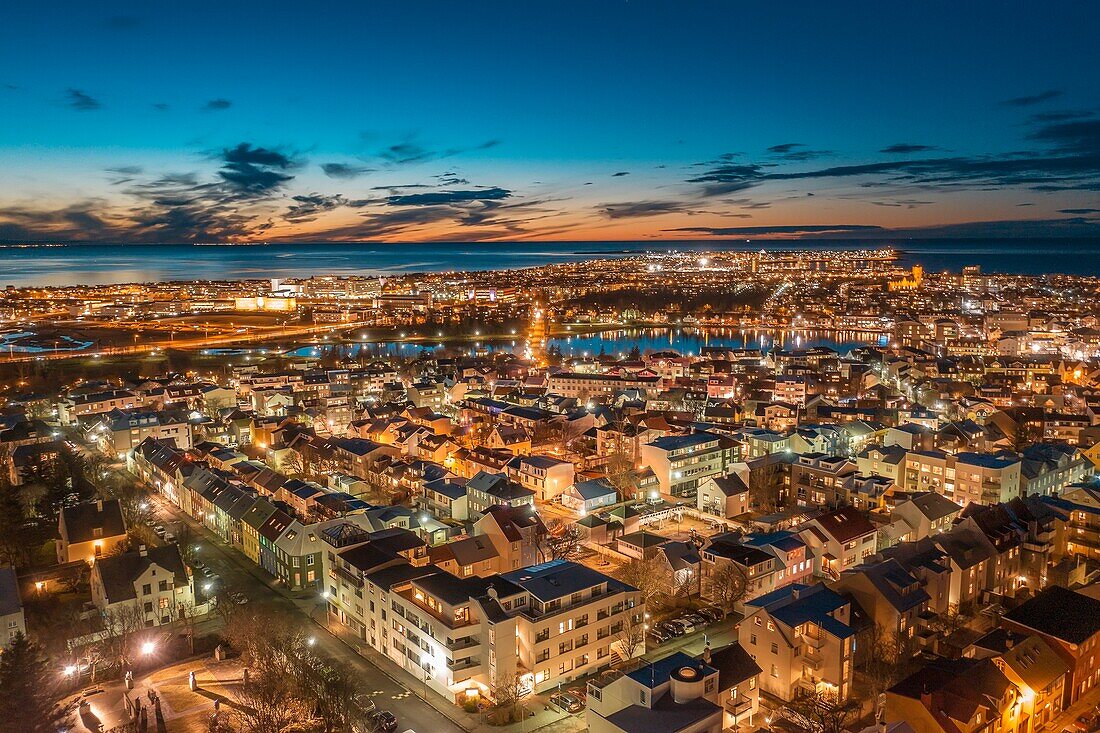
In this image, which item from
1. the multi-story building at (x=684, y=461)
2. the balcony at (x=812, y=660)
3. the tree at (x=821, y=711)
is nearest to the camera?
the tree at (x=821, y=711)

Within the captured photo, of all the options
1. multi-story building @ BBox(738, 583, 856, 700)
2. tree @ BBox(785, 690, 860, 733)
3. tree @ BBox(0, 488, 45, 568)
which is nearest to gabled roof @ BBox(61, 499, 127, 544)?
tree @ BBox(0, 488, 45, 568)

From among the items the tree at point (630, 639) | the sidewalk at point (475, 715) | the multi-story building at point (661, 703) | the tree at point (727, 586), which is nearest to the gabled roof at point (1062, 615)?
the tree at point (727, 586)

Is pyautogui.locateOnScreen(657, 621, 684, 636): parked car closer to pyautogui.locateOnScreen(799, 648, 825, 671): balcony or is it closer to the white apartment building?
the white apartment building

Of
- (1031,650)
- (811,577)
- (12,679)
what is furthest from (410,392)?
(1031,650)

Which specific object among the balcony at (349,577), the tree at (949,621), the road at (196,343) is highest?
the road at (196,343)

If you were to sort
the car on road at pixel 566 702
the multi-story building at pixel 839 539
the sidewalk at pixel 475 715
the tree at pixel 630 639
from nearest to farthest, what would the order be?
1. the sidewalk at pixel 475 715
2. the car on road at pixel 566 702
3. the tree at pixel 630 639
4. the multi-story building at pixel 839 539

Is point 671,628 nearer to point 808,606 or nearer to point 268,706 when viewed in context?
point 808,606

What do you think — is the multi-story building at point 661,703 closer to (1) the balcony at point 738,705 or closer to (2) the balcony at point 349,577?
(1) the balcony at point 738,705

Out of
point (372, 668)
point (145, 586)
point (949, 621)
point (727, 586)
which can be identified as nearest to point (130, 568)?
point (145, 586)
